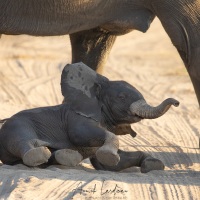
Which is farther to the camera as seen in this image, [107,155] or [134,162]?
[134,162]

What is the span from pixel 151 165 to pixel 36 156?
3.23 feet

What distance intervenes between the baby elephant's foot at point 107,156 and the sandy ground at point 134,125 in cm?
9

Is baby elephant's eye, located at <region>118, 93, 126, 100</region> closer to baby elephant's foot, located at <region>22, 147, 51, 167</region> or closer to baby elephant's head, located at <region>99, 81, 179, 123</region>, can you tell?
baby elephant's head, located at <region>99, 81, 179, 123</region>

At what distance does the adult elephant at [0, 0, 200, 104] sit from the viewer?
8.85 m

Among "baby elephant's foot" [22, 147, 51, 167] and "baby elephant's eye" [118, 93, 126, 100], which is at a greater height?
"baby elephant's eye" [118, 93, 126, 100]

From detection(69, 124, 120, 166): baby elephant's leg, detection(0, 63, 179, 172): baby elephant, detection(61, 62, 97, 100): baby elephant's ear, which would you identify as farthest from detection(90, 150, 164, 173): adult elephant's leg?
detection(61, 62, 97, 100): baby elephant's ear

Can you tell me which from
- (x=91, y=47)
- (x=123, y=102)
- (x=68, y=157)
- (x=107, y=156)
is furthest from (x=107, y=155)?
(x=91, y=47)

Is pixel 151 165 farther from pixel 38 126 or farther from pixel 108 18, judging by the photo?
pixel 108 18

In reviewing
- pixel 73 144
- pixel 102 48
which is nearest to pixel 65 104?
pixel 73 144

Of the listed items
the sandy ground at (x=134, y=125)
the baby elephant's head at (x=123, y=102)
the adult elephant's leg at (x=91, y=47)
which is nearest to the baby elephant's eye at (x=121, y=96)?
the baby elephant's head at (x=123, y=102)

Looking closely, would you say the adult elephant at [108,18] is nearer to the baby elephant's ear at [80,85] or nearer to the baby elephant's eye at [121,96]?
the baby elephant's ear at [80,85]

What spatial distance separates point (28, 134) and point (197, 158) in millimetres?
1669

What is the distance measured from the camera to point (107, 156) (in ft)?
24.9

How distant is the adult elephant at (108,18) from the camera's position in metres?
8.85
